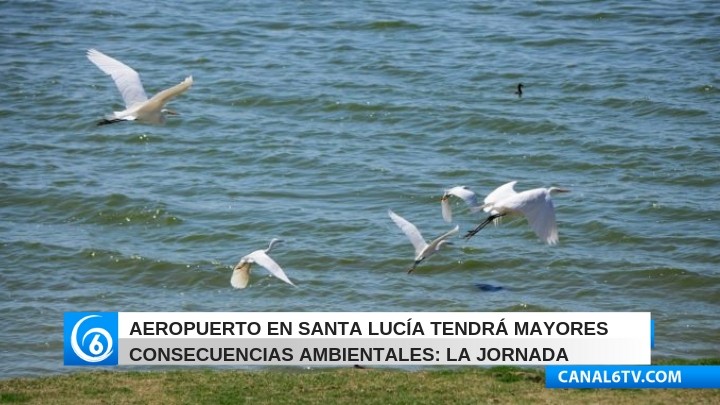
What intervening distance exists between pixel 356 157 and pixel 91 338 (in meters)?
8.22

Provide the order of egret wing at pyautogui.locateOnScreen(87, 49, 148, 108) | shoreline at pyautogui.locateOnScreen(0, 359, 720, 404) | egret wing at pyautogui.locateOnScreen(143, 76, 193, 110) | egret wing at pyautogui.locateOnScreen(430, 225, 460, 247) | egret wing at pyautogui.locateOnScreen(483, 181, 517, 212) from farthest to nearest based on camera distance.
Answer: egret wing at pyautogui.locateOnScreen(87, 49, 148, 108) → egret wing at pyautogui.locateOnScreen(430, 225, 460, 247) → egret wing at pyautogui.locateOnScreen(483, 181, 517, 212) → egret wing at pyautogui.locateOnScreen(143, 76, 193, 110) → shoreline at pyautogui.locateOnScreen(0, 359, 720, 404)

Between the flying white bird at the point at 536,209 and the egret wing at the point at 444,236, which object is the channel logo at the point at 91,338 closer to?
the egret wing at the point at 444,236

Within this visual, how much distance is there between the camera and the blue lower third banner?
363 inches

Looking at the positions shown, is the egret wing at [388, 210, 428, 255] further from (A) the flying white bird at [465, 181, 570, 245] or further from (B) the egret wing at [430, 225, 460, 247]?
(A) the flying white bird at [465, 181, 570, 245]

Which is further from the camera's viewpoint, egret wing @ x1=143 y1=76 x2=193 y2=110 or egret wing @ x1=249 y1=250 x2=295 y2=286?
egret wing @ x1=143 y1=76 x2=193 y2=110

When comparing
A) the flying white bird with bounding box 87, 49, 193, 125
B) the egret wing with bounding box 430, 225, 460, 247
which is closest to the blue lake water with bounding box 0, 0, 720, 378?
the egret wing with bounding box 430, 225, 460, 247

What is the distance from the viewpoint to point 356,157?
17984 mm

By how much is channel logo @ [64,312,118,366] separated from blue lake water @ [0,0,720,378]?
109cm

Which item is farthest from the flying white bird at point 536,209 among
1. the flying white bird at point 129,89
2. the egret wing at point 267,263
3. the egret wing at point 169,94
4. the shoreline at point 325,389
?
the flying white bird at point 129,89

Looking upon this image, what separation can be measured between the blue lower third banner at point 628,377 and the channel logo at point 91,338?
11.5 feet

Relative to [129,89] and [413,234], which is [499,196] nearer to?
[413,234]

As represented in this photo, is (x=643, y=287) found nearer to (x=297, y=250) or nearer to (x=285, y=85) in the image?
(x=297, y=250)

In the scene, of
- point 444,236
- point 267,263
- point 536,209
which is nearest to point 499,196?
point 536,209

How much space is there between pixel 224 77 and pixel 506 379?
12.8 m
